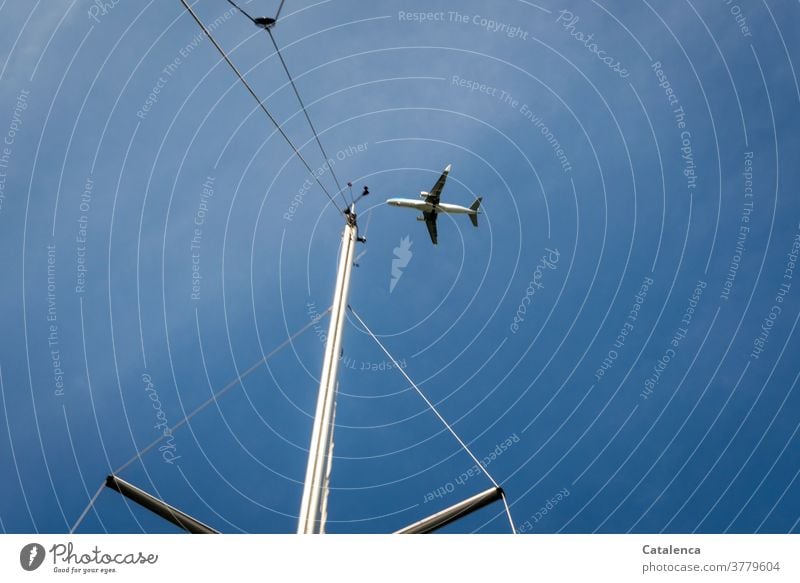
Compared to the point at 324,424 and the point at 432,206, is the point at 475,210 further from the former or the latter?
the point at 324,424

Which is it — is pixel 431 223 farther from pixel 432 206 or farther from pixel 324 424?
pixel 324 424

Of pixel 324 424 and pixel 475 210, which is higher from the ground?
pixel 475 210

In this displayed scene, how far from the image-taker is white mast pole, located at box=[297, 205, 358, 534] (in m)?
22.2

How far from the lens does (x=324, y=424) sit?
24.6m

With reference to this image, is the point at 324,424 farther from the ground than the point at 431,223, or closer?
closer

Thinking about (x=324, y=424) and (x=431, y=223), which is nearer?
(x=324, y=424)

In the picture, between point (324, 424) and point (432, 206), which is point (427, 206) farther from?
point (324, 424)

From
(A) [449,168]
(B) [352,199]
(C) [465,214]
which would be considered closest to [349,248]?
(B) [352,199]

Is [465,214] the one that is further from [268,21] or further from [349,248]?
[268,21]

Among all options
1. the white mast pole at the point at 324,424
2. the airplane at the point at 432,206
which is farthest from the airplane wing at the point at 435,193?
the white mast pole at the point at 324,424

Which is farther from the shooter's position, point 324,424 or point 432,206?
point 432,206

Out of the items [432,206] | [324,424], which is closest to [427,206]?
[432,206]
